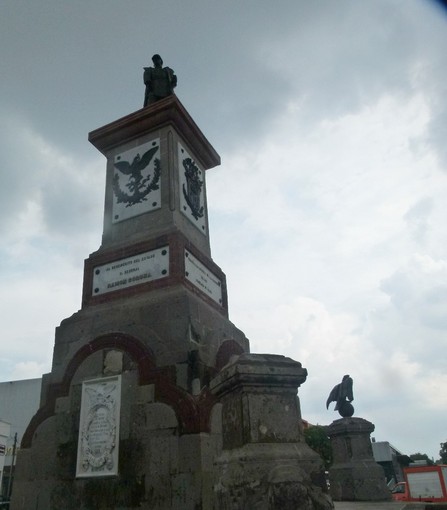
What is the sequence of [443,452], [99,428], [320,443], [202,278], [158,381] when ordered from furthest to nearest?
[443,452]
[320,443]
[202,278]
[99,428]
[158,381]

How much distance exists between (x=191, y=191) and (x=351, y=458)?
21.6ft

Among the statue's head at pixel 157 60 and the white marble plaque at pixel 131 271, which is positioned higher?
the statue's head at pixel 157 60

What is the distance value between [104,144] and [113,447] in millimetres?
6529

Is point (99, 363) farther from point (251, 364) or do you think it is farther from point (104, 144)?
point (104, 144)

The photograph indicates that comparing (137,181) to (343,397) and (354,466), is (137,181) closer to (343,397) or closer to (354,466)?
(343,397)

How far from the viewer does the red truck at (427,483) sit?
1106 cm

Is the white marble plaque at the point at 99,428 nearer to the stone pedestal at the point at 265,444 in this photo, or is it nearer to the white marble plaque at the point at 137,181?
the stone pedestal at the point at 265,444

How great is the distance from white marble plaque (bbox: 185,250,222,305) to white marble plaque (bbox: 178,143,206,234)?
1205 millimetres

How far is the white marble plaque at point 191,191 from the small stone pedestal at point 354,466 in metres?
5.23

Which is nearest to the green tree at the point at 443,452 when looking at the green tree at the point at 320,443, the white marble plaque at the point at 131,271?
the green tree at the point at 320,443

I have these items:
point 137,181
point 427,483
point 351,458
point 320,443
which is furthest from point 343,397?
point 320,443

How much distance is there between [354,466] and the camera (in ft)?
32.1

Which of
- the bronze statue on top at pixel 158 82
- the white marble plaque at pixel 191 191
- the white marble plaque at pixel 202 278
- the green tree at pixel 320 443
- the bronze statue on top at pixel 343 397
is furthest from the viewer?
the green tree at pixel 320 443

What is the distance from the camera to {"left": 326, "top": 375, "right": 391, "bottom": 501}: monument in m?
9.60
